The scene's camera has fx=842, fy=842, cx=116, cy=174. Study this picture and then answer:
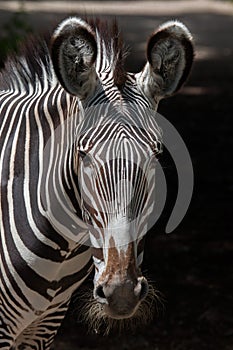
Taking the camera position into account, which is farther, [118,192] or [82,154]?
[82,154]

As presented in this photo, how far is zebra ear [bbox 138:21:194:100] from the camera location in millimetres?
4258

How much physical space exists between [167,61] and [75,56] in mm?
492

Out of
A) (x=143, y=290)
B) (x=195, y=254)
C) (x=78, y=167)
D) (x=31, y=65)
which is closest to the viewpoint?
(x=143, y=290)

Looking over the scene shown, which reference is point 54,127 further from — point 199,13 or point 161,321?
point 199,13

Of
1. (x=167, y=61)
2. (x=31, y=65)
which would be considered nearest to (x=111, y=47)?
(x=167, y=61)

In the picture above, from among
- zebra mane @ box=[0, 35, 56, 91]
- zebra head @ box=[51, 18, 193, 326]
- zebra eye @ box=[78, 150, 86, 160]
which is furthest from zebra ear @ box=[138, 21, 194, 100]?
zebra mane @ box=[0, 35, 56, 91]

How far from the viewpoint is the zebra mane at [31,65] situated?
4.75 m

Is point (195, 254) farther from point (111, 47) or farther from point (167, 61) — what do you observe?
point (167, 61)

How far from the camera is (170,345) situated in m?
7.51

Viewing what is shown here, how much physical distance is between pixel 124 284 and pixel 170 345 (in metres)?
3.74

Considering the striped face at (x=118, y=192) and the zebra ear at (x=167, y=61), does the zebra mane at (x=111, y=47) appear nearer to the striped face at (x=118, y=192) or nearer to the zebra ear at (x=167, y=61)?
the zebra ear at (x=167, y=61)

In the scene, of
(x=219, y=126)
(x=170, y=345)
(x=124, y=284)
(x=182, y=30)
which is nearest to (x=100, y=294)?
(x=124, y=284)

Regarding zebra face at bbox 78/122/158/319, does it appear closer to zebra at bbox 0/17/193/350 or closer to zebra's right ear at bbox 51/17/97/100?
zebra at bbox 0/17/193/350

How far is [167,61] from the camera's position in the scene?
170 inches
